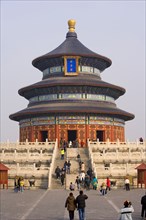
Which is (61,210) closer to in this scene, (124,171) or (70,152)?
(124,171)

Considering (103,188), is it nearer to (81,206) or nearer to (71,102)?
(81,206)

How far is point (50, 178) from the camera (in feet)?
113

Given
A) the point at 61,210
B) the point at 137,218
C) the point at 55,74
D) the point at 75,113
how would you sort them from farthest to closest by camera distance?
the point at 55,74
the point at 75,113
the point at 61,210
the point at 137,218

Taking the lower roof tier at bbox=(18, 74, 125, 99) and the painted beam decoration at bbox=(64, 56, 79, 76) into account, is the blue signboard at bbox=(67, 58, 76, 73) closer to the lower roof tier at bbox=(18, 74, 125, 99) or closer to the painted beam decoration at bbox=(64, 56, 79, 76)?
the painted beam decoration at bbox=(64, 56, 79, 76)

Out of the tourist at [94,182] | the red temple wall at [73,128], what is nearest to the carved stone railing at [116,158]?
the tourist at [94,182]

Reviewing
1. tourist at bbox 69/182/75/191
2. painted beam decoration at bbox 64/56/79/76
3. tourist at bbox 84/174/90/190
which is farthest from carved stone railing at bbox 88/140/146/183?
painted beam decoration at bbox 64/56/79/76

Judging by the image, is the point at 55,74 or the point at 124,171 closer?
the point at 124,171

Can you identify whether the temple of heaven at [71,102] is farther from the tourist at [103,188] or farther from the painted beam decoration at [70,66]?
the tourist at [103,188]

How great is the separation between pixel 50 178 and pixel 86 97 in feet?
87.3

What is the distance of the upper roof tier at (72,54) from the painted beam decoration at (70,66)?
2.34 ft

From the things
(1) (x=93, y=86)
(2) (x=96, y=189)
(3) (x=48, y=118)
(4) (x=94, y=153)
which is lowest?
(2) (x=96, y=189)

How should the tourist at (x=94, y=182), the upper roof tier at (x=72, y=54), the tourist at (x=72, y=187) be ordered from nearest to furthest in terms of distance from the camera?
the tourist at (x=72, y=187)
the tourist at (x=94, y=182)
the upper roof tier at (x=72, y=54)

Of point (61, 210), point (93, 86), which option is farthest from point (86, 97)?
point (61, 210)

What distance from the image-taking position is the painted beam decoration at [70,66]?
6175cm
